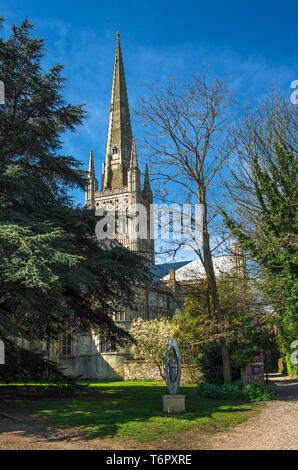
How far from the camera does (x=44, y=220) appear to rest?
42.7 feet

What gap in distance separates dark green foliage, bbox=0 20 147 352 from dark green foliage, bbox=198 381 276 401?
13.9 feet

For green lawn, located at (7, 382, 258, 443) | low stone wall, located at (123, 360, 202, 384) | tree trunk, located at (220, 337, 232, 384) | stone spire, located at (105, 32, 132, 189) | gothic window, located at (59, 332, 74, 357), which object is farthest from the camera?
stone spire, located at (105, 32, 132, 189)

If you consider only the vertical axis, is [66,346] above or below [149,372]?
above

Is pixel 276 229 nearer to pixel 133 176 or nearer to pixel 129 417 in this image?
pixel 129 417

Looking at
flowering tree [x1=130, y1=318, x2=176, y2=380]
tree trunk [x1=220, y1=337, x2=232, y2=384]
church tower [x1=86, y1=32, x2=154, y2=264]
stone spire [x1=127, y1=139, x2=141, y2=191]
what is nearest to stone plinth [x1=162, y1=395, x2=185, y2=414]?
tree trunk [x1=220, y1=337, x2=232, y2=384]

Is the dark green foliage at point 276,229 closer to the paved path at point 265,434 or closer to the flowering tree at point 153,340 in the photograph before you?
the paved path at point 265,434

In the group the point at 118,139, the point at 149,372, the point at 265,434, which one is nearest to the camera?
the point at 265,434

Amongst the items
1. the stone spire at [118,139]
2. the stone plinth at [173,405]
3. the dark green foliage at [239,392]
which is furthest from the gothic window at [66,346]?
the stone spire at [118,139]

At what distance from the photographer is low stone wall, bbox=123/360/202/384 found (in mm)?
24797

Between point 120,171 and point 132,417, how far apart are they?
5675 cm

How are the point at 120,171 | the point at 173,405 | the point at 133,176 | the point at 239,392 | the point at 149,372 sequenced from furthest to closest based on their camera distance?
the point at 120,171 < the point at 133,176 < the point at 149,372 < the point at 239,392 < the point at 173,405

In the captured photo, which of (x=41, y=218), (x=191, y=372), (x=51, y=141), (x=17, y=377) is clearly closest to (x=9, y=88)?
(x=51, y=141)

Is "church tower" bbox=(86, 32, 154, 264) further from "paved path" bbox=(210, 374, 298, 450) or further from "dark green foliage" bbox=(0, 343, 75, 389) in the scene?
"paved path" bbox=(210, 374, 298, 450)

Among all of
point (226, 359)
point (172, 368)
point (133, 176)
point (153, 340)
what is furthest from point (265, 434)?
point (133, 176)
